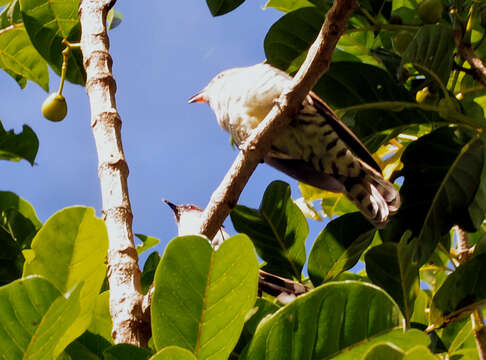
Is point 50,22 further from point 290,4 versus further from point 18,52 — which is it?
point 290,4

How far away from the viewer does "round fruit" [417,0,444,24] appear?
2.27 meters

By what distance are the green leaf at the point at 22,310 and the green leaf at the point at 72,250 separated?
15 centimetres

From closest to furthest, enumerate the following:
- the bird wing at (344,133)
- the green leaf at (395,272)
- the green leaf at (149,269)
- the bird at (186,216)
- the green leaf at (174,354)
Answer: the green leaf at (174,354)
the green leaf at (395,272)
the green leaf at (149,269)
the bird wing at (344,133)
the bird at (186,216)

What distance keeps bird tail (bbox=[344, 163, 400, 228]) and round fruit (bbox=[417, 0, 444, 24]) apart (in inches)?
27.8

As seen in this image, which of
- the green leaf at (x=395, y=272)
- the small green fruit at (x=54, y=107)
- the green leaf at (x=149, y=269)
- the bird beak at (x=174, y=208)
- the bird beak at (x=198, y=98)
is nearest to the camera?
the green leaf at (x=395, y=272)

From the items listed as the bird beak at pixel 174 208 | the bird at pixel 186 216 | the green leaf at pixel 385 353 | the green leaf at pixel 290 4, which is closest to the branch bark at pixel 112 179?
the green leaf at pixel 385 353

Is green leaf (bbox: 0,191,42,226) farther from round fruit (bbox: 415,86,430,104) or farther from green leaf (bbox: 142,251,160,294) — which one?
round fruit (bbox: 415,86,430,104)

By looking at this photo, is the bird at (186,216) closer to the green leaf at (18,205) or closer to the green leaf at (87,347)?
the green leaf at (18,205)

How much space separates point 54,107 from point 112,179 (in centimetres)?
114

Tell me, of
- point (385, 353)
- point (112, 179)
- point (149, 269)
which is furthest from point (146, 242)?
point (385, 353)

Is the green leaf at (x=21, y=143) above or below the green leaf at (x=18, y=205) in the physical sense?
above

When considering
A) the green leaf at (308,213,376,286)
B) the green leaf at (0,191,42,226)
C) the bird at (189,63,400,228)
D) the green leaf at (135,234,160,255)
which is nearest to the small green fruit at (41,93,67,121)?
the green leaf at (0,191,42,226)

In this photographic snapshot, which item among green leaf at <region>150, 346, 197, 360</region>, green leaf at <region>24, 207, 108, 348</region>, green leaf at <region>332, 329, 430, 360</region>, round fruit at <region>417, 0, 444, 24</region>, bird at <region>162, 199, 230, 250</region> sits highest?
round fruit at <region>417, 0, 444, 24</region>

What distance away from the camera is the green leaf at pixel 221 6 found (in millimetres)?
2395
